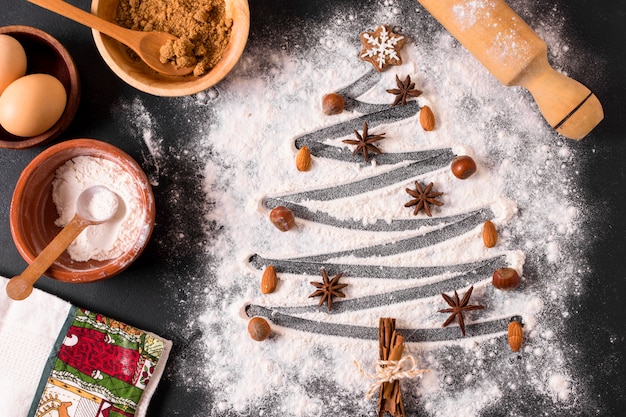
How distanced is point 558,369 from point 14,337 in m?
1.12

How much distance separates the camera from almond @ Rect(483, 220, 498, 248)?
119 centimetres

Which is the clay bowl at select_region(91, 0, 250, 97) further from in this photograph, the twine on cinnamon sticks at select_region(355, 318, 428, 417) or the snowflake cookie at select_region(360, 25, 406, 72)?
the twine on cinnamon sticks at select_region(355, 318, 428, 417)

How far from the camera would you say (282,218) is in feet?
3.83

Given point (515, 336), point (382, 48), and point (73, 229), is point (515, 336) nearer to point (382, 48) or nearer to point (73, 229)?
point (382, 48)

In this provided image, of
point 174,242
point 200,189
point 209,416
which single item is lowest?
point 209,416

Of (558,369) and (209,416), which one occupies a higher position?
(558,369)

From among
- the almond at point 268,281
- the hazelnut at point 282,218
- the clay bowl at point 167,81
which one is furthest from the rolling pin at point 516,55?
the almond at point 268,281

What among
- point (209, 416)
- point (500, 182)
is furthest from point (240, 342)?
point (500, 182)

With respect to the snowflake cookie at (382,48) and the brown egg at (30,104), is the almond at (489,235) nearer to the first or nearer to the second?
the snowflake cookie at (382,48)

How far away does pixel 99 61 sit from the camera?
1214 millimetres

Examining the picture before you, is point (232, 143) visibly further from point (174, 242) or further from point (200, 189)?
point (174, 242)

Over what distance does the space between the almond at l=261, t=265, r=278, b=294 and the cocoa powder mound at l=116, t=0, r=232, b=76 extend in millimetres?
418

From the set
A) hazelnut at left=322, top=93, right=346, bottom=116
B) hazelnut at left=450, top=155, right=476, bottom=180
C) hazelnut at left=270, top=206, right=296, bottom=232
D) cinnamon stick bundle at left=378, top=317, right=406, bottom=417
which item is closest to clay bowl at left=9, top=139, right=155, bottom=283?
hazelnut at left=270, top=206, right=296, bottom=232

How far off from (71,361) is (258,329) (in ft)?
1.28
